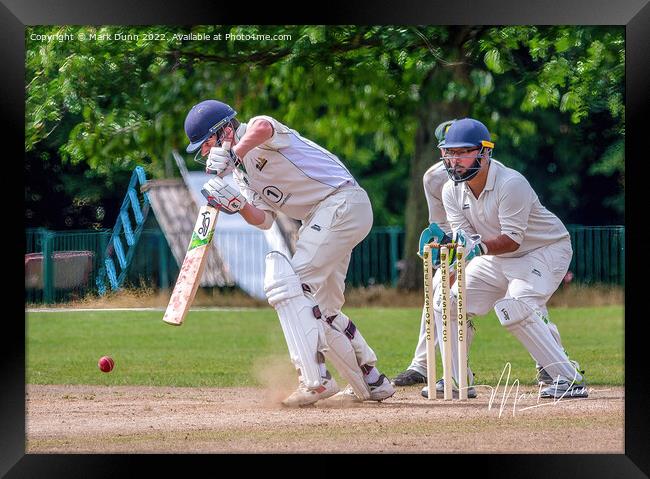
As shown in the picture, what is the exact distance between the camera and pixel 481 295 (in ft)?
26.6

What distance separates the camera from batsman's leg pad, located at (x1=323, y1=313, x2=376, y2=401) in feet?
24.7

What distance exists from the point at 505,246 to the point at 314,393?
54.2 inches

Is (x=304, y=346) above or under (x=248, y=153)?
under

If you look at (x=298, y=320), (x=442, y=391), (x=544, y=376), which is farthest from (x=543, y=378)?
(x=298, y=320)

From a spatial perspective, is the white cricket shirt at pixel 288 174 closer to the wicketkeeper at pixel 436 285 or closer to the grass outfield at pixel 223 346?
the wicketkeeper at pixel 436 285

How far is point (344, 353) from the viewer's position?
757cm

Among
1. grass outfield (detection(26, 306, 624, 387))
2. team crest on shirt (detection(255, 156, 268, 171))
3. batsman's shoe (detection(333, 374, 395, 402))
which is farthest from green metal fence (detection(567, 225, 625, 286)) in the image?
team crest on shirt (detection(255, 156, 268, 171))

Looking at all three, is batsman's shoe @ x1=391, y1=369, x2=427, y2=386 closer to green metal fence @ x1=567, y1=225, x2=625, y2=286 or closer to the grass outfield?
the grass outfield

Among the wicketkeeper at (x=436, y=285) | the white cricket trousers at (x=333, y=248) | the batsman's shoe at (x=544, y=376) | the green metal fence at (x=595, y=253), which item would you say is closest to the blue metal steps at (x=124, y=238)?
the white cricket trousers at (x=333, y=248)
